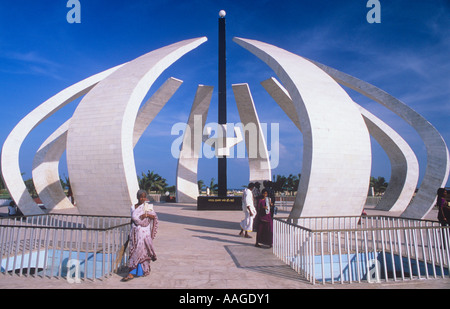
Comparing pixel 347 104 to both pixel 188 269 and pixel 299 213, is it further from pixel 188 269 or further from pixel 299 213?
pixel 188 269

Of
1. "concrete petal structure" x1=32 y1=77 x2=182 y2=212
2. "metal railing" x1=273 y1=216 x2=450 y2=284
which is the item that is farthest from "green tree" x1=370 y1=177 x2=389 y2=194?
"metal railing" x1=273 y1=216 x2=450 y2=284

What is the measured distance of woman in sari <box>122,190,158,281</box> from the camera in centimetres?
465

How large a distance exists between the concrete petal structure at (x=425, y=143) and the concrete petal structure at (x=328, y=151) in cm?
411

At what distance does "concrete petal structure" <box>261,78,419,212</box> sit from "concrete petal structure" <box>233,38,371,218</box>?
7.54 meters

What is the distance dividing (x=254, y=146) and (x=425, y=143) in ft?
37.5

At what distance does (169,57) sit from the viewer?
10938 millimetres

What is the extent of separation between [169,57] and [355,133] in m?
7.20

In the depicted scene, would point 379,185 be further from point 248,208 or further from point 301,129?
point 248,208

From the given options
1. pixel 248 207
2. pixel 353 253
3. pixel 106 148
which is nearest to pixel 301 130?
pixel 248 207

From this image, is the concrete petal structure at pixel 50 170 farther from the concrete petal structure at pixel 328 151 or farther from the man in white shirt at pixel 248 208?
the concrete petal structure at pixel 328 151

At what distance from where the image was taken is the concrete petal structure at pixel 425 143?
473 inches

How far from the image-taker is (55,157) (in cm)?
1683

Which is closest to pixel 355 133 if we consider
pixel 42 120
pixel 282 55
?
pixel 282 55
